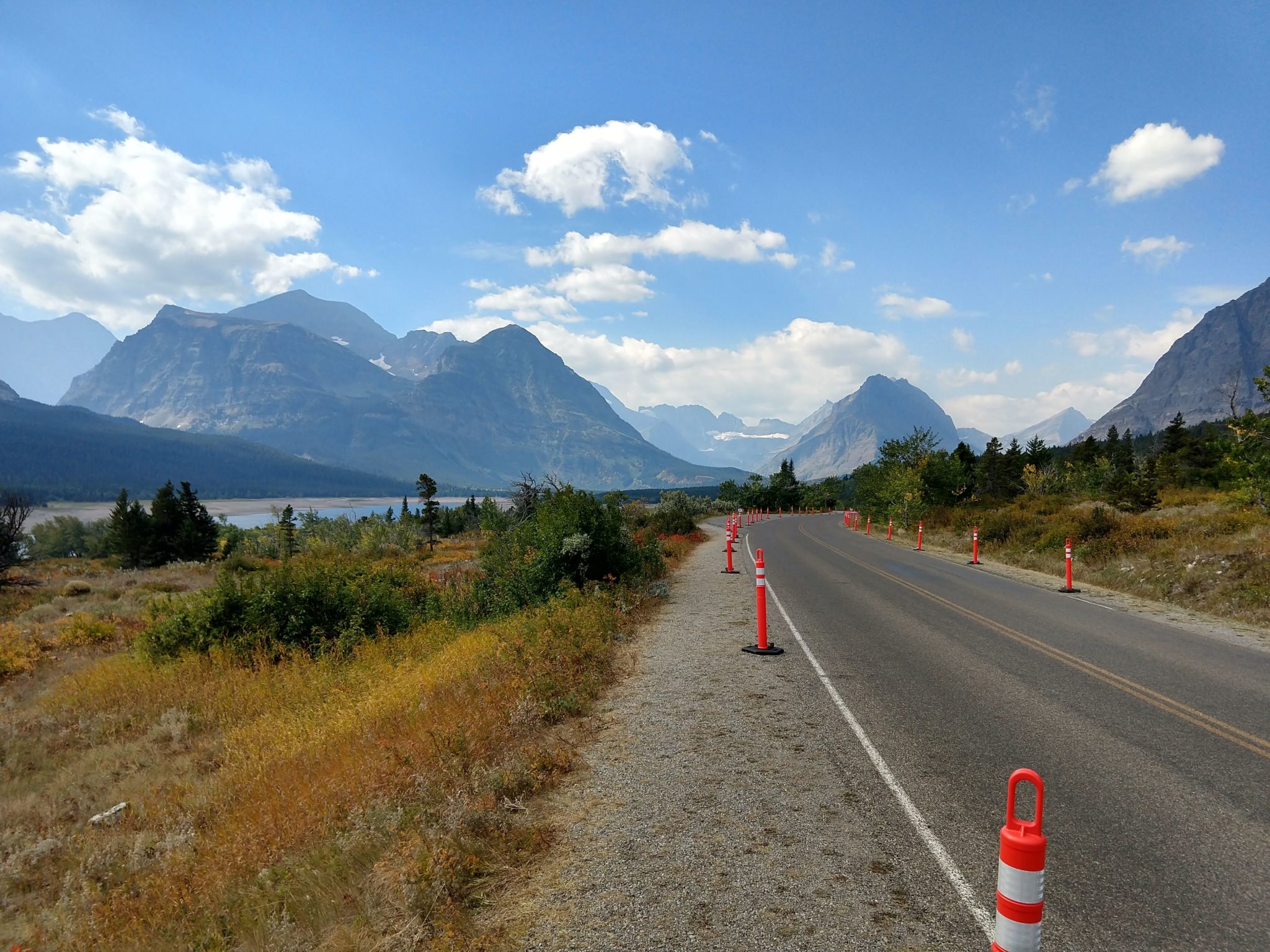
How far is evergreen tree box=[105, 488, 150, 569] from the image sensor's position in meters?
57.1

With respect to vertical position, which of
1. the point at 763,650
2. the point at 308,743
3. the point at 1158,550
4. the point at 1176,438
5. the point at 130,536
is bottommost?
the point at 130,536

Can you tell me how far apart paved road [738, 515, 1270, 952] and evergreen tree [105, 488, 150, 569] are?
64.9m

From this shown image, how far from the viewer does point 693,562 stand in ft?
80.0

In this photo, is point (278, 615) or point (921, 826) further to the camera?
point (278, 615)

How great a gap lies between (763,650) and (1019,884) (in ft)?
23.5

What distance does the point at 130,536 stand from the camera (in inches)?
2290

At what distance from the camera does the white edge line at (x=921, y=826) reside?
355 centimetres

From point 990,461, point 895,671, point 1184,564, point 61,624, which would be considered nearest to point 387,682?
point 895,671

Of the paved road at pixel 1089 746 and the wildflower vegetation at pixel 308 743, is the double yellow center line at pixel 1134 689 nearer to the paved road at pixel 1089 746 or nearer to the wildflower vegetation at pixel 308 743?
the paved road at pixel 1089 746

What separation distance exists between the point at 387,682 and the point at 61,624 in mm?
15433

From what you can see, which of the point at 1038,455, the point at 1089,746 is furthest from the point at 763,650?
the point at 1038,455

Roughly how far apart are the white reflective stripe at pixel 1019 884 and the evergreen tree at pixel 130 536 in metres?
69.2

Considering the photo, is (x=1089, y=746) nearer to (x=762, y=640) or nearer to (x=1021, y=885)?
(x=1021, y=885)

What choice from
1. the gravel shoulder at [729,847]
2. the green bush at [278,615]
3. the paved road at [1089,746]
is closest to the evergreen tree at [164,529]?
the green bush at [278,615]
